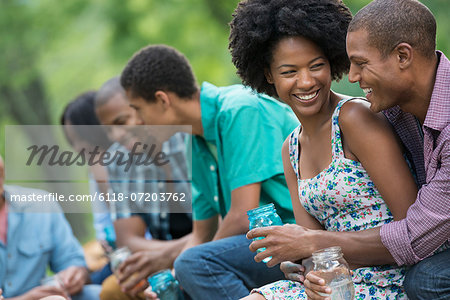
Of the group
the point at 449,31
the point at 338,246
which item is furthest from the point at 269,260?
the point at 449,31

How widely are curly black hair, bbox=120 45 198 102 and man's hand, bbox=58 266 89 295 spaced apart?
151 centimetres

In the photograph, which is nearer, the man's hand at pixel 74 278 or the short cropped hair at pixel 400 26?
the short cropped hair at pixel 400 26

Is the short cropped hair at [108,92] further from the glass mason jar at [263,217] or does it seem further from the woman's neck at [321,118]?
the glass mason jar at [263,217]

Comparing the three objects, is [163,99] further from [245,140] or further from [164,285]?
[164,285]

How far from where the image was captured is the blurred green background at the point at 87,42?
8984 mm

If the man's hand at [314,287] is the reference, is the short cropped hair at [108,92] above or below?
above

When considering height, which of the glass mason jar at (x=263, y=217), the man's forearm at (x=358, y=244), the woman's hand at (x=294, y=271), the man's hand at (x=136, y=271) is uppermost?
the glass mason jar at (x=263, y=217)

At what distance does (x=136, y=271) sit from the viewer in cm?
407

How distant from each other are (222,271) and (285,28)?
4.11ft

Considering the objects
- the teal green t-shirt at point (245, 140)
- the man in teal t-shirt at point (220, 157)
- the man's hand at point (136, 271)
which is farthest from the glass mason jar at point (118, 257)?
the teal green t-shirt at point (245, 140)

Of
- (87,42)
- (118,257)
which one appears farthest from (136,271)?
(87,42)

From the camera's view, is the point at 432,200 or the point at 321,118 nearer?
the point at 432,200

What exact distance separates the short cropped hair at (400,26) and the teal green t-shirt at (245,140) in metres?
1.17

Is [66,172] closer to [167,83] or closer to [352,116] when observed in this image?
[167,83]
